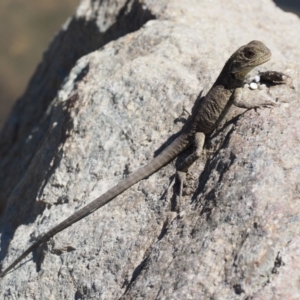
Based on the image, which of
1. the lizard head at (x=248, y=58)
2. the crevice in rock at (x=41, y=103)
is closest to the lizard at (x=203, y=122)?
the lizard head at (x=248, y=58)

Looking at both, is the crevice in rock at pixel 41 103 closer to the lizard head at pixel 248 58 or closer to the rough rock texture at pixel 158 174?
the rough rock texture at pixel 158 174

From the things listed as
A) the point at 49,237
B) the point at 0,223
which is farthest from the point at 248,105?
the point at 0,223

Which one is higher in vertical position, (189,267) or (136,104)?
(136,104)

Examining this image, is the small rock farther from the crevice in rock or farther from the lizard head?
the crevice in rock

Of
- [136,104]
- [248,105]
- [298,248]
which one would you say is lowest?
[298,248]

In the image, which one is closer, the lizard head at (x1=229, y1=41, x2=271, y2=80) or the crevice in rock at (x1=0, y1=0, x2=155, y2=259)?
the lizard head at (x1=229, y1=41, x2=271, y2=80)

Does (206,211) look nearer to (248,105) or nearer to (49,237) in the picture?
(248,105)

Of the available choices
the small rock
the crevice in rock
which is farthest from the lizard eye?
the crevice in rock
